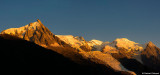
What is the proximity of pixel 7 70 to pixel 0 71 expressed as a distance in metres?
8.34

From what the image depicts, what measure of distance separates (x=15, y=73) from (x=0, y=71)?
13.4 metres

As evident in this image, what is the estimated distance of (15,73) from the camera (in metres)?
199

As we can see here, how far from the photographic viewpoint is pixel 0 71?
192000 millimetres

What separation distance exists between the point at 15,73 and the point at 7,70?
26.0 ft

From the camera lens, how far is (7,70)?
655ft
